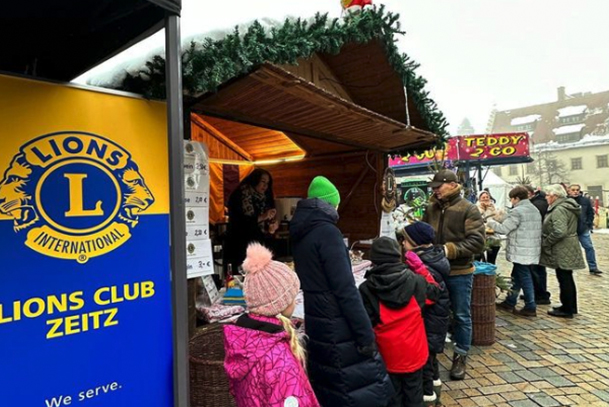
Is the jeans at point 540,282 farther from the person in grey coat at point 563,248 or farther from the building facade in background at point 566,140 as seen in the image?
the building facade in background at point 566,140

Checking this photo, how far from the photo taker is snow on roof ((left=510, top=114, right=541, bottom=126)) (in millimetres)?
52338

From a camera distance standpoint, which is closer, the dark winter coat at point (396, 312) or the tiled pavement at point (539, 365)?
the dark winter coat at point (396, 312)

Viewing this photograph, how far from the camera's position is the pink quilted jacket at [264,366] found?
5.43 ft

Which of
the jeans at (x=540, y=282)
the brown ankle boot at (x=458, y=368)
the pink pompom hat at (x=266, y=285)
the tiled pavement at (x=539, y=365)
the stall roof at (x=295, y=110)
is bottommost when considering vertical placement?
the tiled pavement at (x=539, y=365)

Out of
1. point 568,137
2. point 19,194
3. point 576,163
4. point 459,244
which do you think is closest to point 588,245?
point 459,244

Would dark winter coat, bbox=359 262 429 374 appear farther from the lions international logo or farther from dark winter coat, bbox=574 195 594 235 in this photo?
dark winter coat, bbox=574 195 594 235

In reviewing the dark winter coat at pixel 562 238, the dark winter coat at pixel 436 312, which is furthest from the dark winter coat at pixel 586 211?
the dark winter coat at pixel 436 312

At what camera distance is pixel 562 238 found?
524cm

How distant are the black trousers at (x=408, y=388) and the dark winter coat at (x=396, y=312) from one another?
84 mm

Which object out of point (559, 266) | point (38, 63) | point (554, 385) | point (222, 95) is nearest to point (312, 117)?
point (222, 95)

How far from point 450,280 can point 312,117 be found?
6.74 ft

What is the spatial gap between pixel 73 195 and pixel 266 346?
1.16 meters

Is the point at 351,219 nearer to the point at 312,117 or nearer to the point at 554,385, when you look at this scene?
the point at 312,117

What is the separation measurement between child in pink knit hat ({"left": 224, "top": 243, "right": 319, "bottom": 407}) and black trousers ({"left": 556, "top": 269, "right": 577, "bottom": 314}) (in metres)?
4.91
